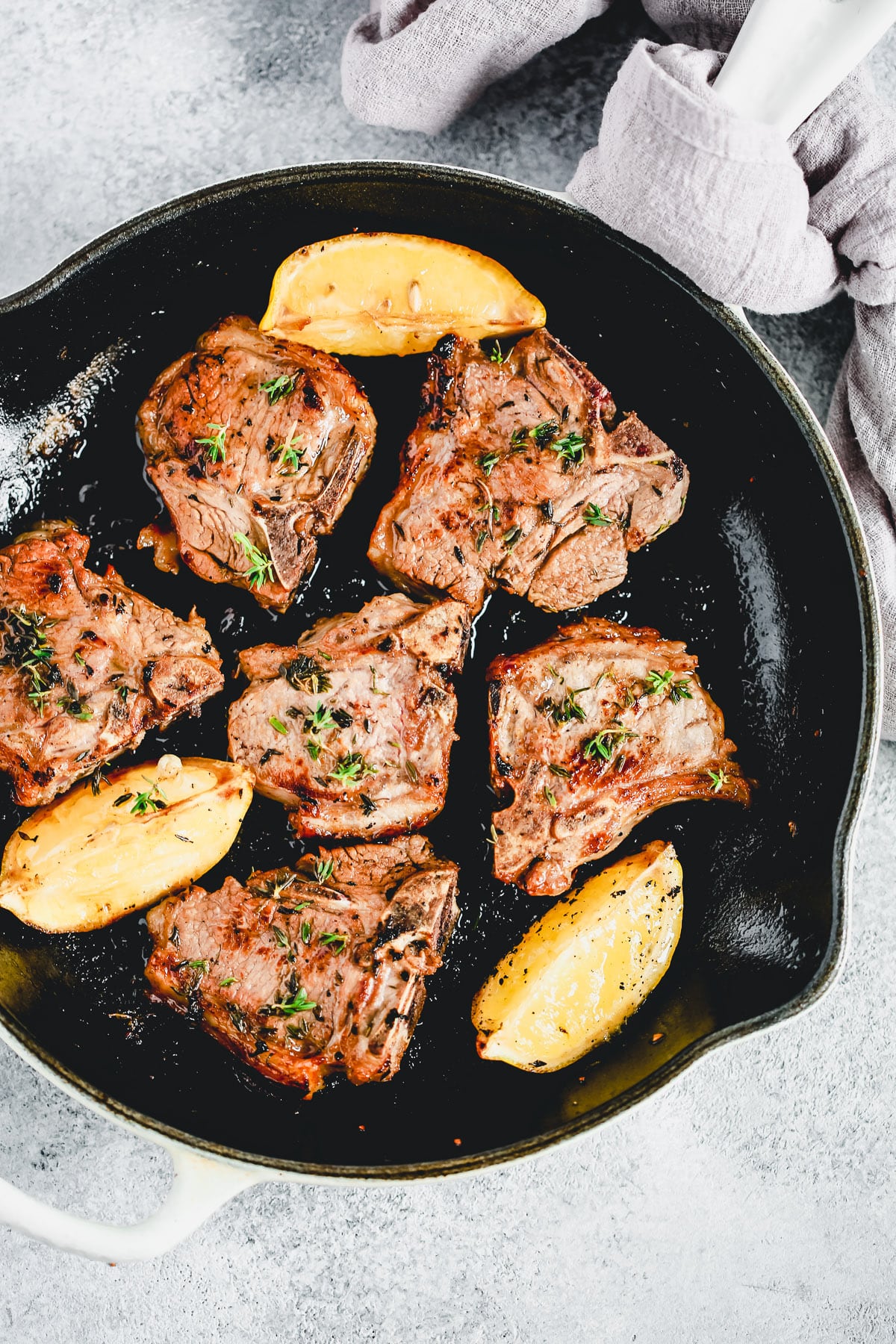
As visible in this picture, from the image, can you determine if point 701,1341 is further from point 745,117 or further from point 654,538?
point 745,117

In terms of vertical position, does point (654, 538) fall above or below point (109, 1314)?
above

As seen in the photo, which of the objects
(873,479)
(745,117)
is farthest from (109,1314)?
(745,117)

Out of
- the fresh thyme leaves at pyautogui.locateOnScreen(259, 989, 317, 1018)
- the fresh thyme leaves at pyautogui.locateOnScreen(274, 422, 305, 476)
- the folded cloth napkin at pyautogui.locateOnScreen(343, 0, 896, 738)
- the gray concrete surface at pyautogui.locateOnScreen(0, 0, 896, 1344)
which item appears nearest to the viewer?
the folded cloth napkin at pyautogui.locateOnScreen(343, 0, 896, 738)

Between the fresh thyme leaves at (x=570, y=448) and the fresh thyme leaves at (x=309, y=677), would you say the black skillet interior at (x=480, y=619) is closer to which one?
the fresh thyme leaves at (x=309, y=677)

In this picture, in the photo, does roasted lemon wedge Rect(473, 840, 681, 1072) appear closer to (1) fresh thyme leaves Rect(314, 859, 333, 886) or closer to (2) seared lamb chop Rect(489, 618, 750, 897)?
(2) seared lamb chop Rect(489, 618, 750, 897)

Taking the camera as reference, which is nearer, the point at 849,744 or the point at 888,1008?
the point at 849,744

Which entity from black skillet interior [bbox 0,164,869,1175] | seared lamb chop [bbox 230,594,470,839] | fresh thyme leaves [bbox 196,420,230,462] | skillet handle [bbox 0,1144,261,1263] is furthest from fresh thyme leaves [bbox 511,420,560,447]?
skillet handle [bbox 0,1144,261,1263]

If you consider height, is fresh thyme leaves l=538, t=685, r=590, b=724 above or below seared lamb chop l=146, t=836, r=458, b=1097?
above
